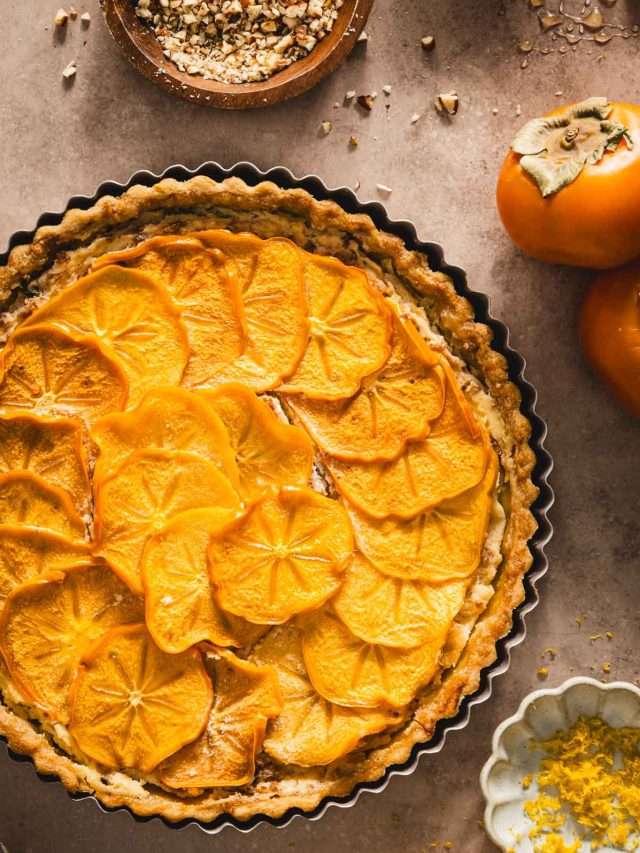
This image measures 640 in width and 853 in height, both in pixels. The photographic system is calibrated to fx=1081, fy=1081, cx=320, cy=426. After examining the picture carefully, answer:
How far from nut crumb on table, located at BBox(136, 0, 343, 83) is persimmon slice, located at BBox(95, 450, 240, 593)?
56.3 inches

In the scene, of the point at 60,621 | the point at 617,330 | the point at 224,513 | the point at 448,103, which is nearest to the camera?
the point at 224,513

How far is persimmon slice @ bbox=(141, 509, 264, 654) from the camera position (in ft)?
11.1

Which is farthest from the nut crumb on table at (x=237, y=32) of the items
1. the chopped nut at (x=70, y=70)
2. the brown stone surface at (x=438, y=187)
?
the chopped nut at (x=70, y=70)

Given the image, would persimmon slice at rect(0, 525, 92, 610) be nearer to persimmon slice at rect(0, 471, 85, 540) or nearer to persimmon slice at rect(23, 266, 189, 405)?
persimmon slice at rect(0, 471, 85, 540)

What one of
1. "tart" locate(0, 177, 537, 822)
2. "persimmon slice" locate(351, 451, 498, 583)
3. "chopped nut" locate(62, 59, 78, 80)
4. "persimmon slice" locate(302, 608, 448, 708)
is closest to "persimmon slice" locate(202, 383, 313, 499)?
"tart" locate(0, 177, 537, 822)

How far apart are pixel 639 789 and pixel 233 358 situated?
6.83ft

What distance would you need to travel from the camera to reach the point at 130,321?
3.50m

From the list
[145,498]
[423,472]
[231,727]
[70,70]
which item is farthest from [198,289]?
[231,727]

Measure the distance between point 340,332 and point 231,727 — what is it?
134 centimetres

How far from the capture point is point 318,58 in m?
3.81

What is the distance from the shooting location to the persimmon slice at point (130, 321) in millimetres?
3488

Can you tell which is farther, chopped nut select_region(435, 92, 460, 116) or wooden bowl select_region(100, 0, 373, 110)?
chopped nut select_region(435, 92, 460, 116)

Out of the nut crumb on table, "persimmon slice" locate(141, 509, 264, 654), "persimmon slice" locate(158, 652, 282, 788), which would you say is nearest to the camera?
"persimmon slice" locate(141, 509, 264, 654)

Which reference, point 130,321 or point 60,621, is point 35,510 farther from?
point 130,321
